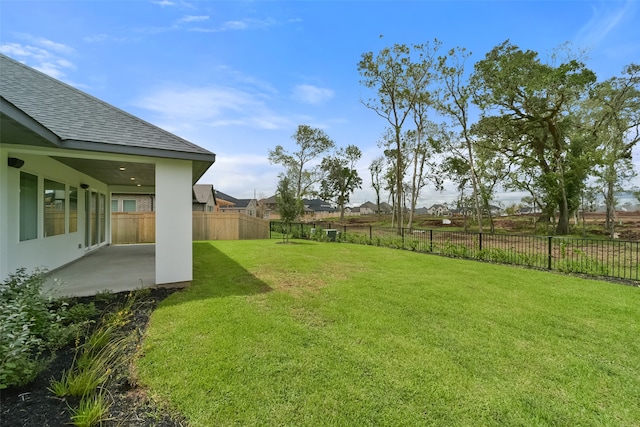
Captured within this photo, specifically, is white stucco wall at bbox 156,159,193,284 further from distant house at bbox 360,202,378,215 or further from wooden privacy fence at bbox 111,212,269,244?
distant house at bbox 360,202,378,215

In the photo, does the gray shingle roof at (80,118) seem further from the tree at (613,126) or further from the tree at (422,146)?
the tree at (613,126)

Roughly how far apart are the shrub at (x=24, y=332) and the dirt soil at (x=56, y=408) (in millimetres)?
114

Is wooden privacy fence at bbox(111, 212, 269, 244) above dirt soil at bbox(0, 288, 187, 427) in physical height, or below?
above

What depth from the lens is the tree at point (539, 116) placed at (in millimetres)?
15734

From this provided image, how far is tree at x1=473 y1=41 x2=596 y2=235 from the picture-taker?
619 inches

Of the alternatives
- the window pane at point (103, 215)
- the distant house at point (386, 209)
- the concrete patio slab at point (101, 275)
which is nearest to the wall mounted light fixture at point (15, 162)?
the concrete patio slab at point (101, 275)

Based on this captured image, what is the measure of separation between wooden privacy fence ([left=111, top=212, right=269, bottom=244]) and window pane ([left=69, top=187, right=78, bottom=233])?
4869mm

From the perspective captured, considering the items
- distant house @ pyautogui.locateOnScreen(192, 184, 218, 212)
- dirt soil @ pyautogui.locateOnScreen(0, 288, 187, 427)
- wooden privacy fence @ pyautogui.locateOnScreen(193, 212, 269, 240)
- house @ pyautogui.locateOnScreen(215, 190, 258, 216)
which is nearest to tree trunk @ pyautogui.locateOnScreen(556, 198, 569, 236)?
wooden privacy fence @ pyautogui.locateOnScreen(193, 212, 269, 240)

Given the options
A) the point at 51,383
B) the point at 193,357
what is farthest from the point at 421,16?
the point at 51,383

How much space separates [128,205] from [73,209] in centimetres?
1305

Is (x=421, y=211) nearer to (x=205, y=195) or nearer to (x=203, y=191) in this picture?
(x=203, y=191)

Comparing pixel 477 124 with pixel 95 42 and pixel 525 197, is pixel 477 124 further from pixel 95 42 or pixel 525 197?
pixel 95 42

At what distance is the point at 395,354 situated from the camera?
3047mm

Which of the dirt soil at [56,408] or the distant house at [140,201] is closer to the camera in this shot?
the dirt soil at [56,408]
